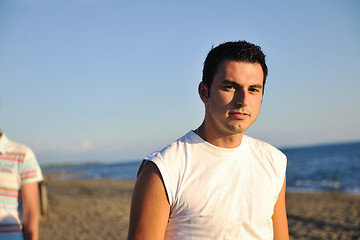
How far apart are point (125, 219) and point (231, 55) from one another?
35.2 ft

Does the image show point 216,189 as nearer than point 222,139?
Yes

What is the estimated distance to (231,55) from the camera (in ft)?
5.97

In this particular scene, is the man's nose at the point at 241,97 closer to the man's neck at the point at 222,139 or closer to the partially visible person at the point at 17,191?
the man's neck at the point at 222,139

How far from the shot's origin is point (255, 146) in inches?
78.7

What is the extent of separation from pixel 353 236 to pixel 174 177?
8701 mm

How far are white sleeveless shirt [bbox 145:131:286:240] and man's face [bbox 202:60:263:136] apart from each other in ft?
0.48

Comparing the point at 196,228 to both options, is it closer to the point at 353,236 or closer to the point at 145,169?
the point at 145,169

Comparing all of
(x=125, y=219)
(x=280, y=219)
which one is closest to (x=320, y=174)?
(x=125, y=219)

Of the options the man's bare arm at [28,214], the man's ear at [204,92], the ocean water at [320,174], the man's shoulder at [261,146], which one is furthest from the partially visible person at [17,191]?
the ocean water at [320,174]

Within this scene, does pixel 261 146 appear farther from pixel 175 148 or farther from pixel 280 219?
pixel 175 148

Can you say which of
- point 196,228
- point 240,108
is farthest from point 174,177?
point 240,108

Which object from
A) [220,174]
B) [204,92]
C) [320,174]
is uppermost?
[204,92]

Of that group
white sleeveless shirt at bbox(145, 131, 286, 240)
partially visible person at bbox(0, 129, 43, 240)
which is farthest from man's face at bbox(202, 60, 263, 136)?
partially visible person at bbox(0, 129, 43, 240)

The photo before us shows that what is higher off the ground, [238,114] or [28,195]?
[238,114]
